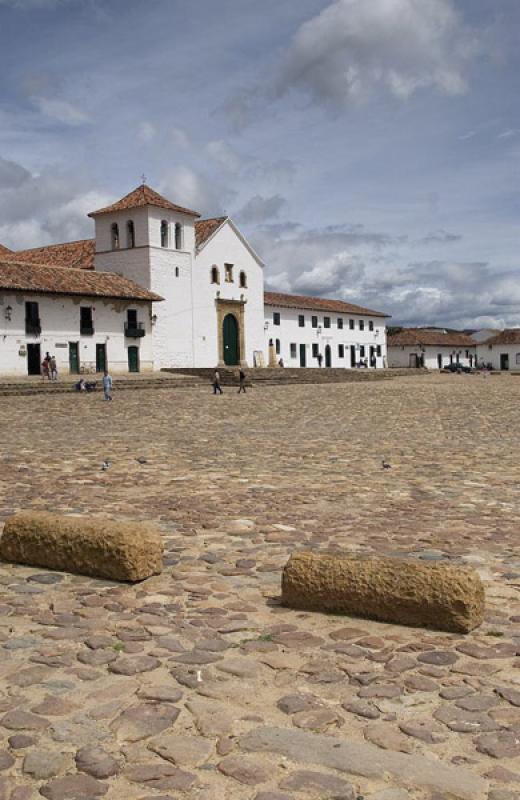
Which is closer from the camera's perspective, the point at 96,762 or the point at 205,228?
the point at 96,762

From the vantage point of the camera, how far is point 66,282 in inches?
1596

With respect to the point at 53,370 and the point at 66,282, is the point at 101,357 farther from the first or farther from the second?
the point at 53,370

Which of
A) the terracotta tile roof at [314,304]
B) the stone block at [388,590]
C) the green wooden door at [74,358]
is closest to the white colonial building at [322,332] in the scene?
the terracotta tile roof at [314,304]

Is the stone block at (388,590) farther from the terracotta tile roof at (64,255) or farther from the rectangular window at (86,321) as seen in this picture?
the terracotta tile roof at (64,255)

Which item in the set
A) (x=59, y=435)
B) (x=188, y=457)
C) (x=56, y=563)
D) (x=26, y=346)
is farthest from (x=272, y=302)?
(x=56, y=563)

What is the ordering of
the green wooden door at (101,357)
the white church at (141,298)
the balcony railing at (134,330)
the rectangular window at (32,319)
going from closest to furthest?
the rectangular window at (32,319)
the white church at (141,298)
the green wooden door at (101,357)
the balcony railing at (134,330)

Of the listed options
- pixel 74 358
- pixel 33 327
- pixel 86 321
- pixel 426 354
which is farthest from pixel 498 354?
pixel 33 327

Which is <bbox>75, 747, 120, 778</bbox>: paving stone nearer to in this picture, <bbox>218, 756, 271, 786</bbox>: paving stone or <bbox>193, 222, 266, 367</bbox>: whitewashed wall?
<bbox>218, 756, 271, 786</bbox>: paving stone

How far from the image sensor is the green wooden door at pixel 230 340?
50312 millimetres

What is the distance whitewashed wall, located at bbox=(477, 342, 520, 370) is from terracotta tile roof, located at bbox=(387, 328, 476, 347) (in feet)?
7.14

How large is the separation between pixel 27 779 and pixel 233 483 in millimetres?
5923

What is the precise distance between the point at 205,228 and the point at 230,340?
23.7 feet

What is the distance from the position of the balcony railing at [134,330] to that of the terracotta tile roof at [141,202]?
681 cm

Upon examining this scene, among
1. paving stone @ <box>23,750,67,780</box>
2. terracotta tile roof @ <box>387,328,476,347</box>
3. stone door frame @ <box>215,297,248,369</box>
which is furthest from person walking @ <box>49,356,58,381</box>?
terracotta tile roof @ <box>387,328,476,347</box>
